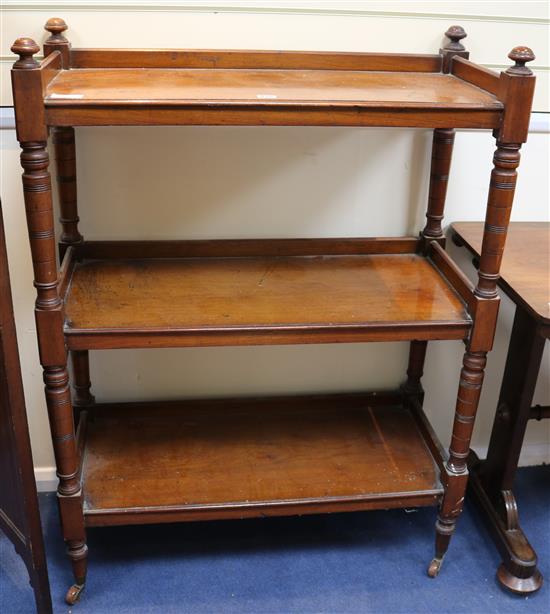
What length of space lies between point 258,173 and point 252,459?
814mm

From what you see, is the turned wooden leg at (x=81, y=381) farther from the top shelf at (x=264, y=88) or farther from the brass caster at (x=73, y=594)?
the top shelf at (x=264, y=88)

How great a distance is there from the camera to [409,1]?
198 centimetres

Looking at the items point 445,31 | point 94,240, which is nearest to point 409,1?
point 445,31

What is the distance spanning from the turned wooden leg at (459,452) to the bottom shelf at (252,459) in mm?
53

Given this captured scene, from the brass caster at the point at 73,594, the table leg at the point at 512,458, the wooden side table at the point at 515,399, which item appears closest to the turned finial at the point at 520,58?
the wooden side table at the point at 515,399

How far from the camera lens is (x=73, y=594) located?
2.00 m

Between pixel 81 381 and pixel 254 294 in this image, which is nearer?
pixel 254 294

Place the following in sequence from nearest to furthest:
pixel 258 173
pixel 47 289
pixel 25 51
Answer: pixel 25 51 → pixel 47 289 → pixel 258 173

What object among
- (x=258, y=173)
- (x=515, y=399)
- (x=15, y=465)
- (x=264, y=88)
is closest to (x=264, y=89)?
(x=264, y=88)

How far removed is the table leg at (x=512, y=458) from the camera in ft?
6.84

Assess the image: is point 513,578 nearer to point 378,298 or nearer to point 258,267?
point 378,298

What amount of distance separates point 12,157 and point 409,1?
1.13 m

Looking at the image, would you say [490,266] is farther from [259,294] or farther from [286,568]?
[286,568]

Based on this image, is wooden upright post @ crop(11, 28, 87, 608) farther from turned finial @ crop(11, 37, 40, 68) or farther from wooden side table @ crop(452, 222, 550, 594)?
wooden side table @ crop(452, 222, 550, 594)
